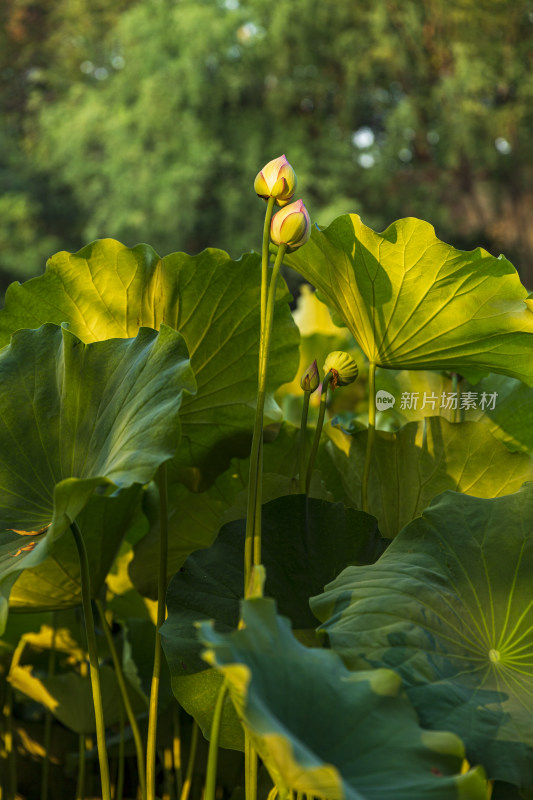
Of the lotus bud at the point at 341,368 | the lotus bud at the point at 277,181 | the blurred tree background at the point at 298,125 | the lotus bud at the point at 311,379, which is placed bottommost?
the lotus bud at the point at 311,379

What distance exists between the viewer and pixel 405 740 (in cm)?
29

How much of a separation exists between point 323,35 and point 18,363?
1016cm

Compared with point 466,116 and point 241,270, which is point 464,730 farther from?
point 466,116

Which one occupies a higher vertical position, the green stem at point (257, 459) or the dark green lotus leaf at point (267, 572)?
the green stem at point (257, 459)

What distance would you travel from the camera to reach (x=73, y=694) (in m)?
0.65

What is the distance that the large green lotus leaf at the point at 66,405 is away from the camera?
16.2 inches

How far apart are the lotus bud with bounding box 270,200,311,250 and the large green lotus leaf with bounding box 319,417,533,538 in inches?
6.8

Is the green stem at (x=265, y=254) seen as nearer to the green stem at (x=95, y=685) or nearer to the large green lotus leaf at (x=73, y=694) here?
the green stem at (x=95, y=685)

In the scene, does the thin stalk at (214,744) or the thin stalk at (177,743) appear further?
the thin stalk at (177,743)

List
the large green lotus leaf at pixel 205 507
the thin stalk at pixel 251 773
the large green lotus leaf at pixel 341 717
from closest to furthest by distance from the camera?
1. the large green lotus leaf at pixel 341 717
2. the thin stalk at pixel 251 773
3. the large green lotus leaf at pixel 205 507

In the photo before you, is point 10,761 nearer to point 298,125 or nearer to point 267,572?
point 267,572

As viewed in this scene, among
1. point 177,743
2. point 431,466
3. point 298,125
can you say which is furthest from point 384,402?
point 298,125

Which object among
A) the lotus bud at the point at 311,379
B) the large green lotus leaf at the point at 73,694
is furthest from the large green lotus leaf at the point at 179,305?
the large green lotus leaf at the point at 73,694

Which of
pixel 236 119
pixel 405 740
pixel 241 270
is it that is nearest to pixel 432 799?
pixel 405 740
